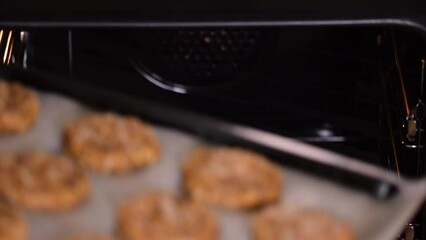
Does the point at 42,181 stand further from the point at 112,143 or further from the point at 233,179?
the point at 233,179

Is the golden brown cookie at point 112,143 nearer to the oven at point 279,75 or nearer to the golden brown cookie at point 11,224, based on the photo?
the golden brown cookie at point 11,224

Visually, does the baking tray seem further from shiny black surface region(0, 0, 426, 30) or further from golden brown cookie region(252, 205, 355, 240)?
shiny black surface region(0, 0, 426, 30)

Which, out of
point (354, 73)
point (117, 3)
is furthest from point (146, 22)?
point (354, 73)

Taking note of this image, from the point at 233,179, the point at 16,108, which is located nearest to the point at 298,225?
the point at 233,179

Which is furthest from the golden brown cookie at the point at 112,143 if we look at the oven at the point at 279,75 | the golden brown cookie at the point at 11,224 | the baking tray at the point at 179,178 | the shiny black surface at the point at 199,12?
the oven at the point at 279,75

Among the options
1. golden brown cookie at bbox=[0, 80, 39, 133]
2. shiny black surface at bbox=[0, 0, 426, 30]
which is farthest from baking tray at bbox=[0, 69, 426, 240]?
shiny black surface at bbox=[0, 0, 426, 30]
